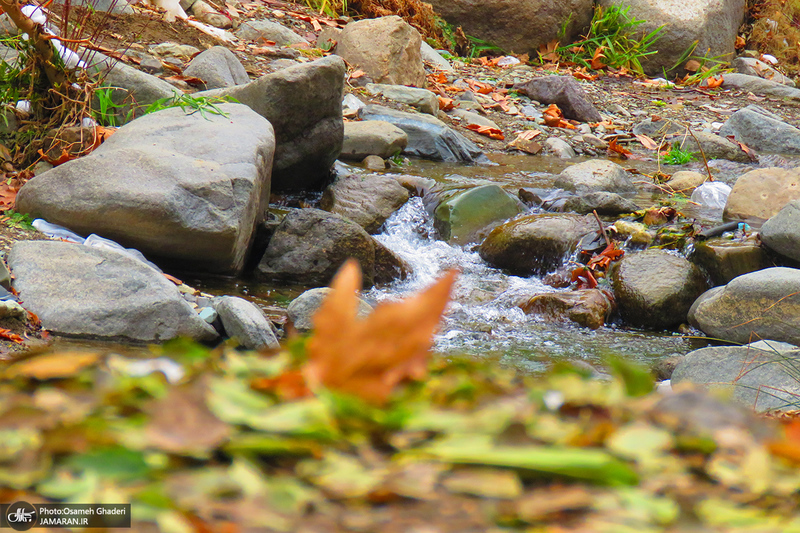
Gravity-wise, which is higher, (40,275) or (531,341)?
(40,275)

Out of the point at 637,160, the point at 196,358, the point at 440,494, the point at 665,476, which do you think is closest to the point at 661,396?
the point at 665,476

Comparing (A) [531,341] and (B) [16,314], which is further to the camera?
(A) [531,341]

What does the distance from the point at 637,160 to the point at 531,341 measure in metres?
5.37

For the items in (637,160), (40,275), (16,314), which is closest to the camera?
(16,314)

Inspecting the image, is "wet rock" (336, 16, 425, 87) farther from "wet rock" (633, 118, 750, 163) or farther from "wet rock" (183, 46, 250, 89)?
"wet rock" (633, 118, 750, 163)

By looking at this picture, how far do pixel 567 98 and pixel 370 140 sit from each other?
397 centimetres

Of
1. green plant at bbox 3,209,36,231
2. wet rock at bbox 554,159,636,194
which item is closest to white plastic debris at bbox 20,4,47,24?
green plant at bbox 3,209,36,231

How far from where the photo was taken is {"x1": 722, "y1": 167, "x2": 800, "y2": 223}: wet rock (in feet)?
20.5

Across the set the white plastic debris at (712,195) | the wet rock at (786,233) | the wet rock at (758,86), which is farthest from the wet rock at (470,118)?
the wet rock at (758,86)

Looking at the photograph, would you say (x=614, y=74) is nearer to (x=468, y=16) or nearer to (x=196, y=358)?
(x=468, y=16)

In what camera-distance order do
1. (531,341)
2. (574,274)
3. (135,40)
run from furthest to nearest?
(135,40), (574,274), (531,341)

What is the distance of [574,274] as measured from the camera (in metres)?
5.55

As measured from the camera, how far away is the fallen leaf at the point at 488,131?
914 cm

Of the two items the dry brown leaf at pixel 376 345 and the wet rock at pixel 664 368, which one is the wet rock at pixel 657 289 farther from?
the dry brown leaf at pixel 376 345
